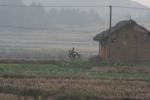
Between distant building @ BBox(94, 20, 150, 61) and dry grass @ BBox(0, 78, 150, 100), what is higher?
distant building @ BBox(94, 20, 150, 61)

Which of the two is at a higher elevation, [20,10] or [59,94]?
[20,10]

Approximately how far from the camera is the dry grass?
23.9 m

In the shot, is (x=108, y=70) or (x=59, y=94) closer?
(x=59, y=94)

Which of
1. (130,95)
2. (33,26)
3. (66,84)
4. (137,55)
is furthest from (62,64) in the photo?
(33,26)

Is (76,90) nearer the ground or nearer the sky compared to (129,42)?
nearer the ground

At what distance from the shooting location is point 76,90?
25.3 metres

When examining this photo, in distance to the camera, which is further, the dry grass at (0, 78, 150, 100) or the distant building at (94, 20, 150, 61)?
the distant building at (94, 20, 150, 61)

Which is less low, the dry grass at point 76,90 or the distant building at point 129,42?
the distant building at point 129,42

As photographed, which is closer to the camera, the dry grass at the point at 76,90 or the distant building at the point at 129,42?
the dry grass at the point at 76,90

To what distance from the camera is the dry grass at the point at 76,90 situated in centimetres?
2392

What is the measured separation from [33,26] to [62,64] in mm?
Result: 116843

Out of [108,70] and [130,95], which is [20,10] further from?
[130,95]

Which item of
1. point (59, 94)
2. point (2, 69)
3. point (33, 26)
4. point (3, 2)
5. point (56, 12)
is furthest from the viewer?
point (56, 12)

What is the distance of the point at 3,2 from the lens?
178m
